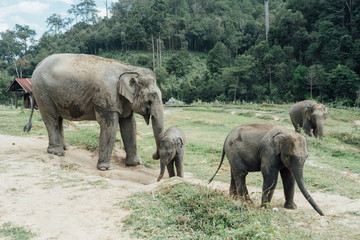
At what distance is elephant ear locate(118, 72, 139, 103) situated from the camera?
745cm

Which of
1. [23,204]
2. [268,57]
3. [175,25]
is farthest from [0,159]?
[175,25]

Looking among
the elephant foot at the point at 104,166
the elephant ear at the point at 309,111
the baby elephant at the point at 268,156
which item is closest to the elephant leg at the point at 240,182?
the baby elephant at the point at 268,156

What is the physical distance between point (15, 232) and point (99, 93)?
4121mm

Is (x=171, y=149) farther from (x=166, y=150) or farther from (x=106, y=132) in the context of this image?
(x=106, y=132)

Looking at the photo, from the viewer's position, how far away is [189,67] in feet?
183

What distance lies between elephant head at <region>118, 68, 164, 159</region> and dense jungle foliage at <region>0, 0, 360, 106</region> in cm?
2816

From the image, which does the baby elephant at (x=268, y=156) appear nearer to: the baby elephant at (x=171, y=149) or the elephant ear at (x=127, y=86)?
the baby elephant at (x=171, y=149)

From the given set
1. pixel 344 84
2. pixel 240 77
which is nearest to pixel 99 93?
pixel 344 84

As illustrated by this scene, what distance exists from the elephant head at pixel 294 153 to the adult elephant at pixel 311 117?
8357 mm

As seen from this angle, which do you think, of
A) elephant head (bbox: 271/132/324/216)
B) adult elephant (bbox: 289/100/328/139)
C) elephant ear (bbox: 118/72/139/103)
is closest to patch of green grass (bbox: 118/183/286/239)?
elephant head (bbox: 271/132/324/216)

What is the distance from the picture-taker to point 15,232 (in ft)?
12.6

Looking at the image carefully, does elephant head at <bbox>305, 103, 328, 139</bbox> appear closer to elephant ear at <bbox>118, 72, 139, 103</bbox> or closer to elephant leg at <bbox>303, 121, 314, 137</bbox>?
elephant leg at <bbox>303, 121, 314, 137</bbox>

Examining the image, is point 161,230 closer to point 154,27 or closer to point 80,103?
point 80,103

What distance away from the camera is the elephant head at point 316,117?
13.2 m
